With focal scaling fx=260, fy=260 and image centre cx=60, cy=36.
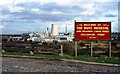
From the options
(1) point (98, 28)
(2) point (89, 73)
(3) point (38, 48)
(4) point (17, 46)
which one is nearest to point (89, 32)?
(1) point (98, 28)

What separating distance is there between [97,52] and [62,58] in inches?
168

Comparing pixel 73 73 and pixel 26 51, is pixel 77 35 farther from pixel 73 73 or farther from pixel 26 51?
pixel 73 73

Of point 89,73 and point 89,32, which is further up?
point 89,32

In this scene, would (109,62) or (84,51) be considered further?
(84,51)

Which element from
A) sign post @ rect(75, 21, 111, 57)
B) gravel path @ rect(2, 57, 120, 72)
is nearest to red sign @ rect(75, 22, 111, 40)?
sign post @ rect(75, 21, 111, 57)

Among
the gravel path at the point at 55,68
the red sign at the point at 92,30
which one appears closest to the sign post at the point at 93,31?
the red sign at the point at 92,30

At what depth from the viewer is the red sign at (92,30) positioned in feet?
75.2

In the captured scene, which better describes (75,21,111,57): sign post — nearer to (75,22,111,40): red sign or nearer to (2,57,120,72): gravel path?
(75,22,111,40): red sign

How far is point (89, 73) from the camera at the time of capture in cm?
1310

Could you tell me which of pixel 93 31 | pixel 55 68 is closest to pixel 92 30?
pixel 93 31

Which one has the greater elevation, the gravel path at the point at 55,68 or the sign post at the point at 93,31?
the sign post at the point at 93,31

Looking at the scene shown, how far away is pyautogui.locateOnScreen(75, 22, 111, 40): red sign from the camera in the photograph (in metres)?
22.9

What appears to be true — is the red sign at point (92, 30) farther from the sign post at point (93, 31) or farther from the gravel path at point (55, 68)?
the gravel path at point (55, 68)

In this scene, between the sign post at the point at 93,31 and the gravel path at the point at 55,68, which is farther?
the sign post at the point at 93,31
